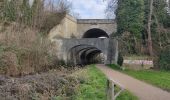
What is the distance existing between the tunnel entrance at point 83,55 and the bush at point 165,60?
13.6 meters

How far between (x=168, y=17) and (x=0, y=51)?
1862cm

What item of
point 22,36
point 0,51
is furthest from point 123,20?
point 0,51

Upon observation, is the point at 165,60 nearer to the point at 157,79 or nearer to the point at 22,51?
the point at 22,51

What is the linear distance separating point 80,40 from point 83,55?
47.0 feet

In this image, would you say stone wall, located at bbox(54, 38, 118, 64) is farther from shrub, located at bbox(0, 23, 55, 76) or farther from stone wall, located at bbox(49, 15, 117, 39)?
shrub, located at bbox(0, 23, 55, 76)

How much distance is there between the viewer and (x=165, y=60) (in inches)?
1266

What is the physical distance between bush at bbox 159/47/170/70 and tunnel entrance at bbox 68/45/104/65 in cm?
1364

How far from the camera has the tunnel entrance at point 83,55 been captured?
157 ft

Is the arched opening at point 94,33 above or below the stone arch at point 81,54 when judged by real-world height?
above

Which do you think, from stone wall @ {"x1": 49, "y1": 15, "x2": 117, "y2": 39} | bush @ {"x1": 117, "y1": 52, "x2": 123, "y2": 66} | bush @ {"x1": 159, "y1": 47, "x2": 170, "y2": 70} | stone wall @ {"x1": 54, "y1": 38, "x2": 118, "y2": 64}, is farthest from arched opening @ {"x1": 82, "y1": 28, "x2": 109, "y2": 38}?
bush @ {"x1": 159, "y1": 47, "x2": 170, "y2": 70}

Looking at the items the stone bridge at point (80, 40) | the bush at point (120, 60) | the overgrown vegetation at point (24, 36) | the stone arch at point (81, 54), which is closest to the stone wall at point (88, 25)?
the stone bridge at point (80, 40)

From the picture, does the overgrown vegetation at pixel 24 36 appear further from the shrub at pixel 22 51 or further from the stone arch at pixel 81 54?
the stone arch at pixel 81 54

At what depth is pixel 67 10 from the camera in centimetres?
4600

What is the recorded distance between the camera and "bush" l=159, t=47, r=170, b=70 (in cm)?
3184
